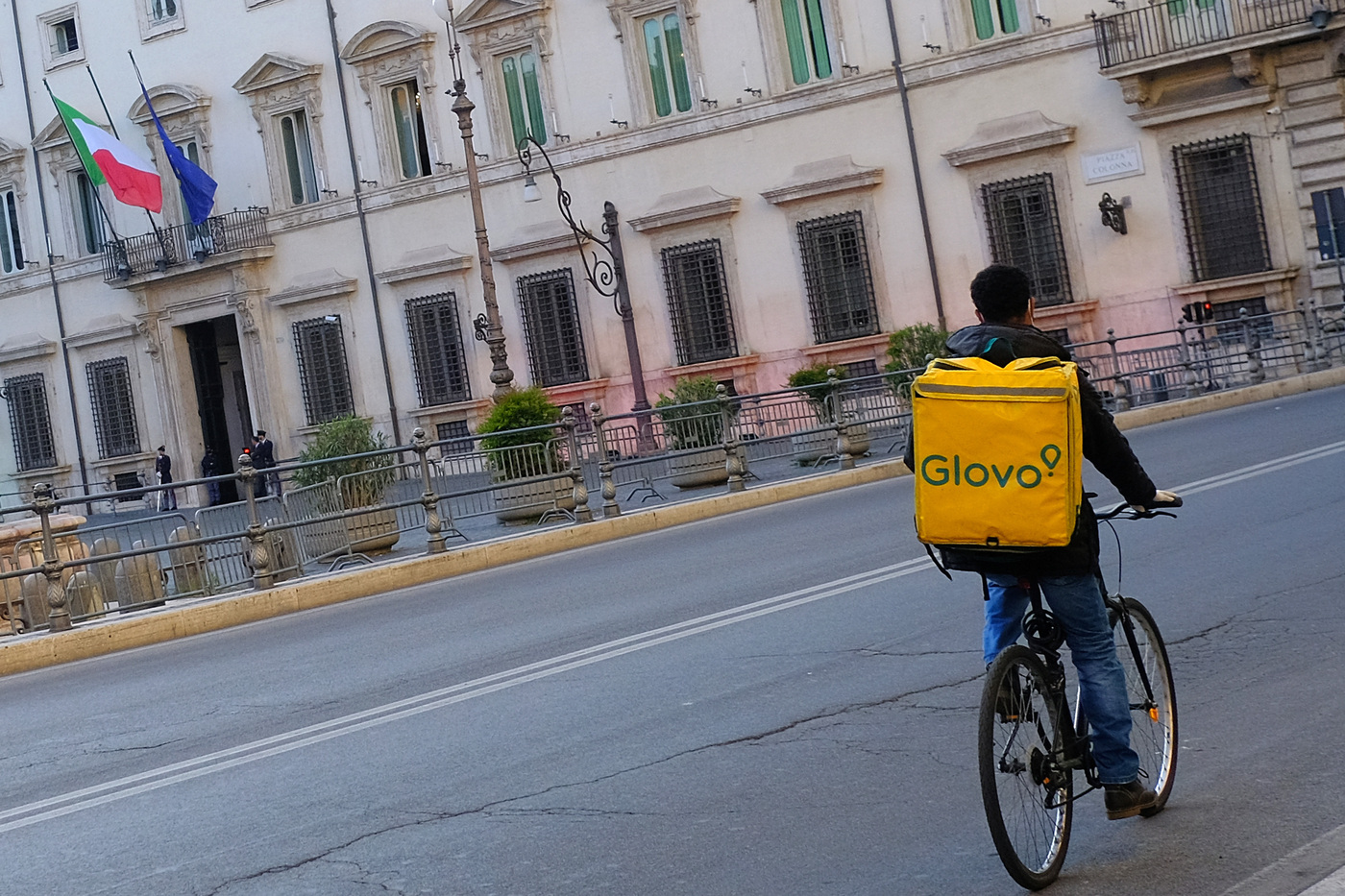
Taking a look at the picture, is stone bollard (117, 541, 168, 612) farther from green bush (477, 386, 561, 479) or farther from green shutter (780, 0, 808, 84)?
green shutter (780, 0, 808, 84)

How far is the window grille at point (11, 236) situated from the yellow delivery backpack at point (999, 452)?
41.0 metres

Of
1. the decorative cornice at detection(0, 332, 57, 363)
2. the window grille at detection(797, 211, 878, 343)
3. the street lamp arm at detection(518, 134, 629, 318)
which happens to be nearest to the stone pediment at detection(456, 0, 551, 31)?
the street lamp arm at detection(518, 134, 629, 318)

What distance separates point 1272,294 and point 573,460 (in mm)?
13466

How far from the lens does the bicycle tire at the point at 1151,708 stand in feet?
16.8

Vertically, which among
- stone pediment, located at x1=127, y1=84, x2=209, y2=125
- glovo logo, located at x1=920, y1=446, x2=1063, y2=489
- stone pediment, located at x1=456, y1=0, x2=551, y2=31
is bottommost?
glovo logo, located at x1=920, y1=446, x2=1063, y2=489

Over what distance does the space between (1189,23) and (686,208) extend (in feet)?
32.0

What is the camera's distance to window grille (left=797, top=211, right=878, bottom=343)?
30.4 metres

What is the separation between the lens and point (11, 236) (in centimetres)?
4188

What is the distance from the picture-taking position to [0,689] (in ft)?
39.3

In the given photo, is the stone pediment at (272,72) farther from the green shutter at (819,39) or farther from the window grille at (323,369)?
the green shutter at (819,39)

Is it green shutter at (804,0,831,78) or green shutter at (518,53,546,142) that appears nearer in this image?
green shutter at (804,0,831,78)

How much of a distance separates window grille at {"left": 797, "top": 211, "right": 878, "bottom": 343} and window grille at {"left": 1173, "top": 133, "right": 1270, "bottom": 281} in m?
5.77

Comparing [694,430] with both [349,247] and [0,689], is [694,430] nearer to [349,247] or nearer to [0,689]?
[0,689]

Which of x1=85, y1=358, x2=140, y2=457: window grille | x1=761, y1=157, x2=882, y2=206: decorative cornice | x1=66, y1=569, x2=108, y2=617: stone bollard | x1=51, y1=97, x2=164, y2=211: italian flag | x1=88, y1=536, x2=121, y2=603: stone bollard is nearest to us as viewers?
x1=66, y1=569, x2=108, y2=617: stone bollard
